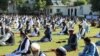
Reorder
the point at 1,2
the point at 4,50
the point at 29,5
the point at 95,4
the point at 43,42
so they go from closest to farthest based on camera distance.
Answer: the point at 4,50
the point at 43,42
the point at 95,4
the point at 1,2
the point at 29,5

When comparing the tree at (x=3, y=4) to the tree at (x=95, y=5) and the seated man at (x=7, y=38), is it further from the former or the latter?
the seated man at (x=7, y=38)

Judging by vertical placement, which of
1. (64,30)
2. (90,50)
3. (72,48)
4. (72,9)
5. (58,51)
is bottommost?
(72,9)

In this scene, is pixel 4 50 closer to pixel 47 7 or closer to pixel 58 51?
pixel 58 51

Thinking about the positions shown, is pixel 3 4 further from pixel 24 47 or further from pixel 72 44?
pixel 24 47

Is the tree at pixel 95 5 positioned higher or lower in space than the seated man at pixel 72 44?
lower

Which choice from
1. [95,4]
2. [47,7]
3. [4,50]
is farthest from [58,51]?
[47,7]

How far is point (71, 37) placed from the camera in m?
17.4

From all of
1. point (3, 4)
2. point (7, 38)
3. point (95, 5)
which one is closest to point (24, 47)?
point (7, 38)

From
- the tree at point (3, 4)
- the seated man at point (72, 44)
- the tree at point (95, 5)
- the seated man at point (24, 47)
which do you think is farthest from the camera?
the tree at point (3, 4)

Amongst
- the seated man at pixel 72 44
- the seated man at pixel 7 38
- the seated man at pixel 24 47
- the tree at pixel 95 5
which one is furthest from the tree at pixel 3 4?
the seated man at pixel 24 47

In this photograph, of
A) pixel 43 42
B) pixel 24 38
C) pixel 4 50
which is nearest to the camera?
pixel 24 38

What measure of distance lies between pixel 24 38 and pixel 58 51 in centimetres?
623

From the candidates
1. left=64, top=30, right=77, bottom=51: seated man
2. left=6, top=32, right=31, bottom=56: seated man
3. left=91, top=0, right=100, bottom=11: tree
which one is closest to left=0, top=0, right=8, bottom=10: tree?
left=91, top=0, right=100, bottom=11: tree

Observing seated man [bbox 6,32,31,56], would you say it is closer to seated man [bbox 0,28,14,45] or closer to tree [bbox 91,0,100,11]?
seated man [bbox 0,28,14,45]
